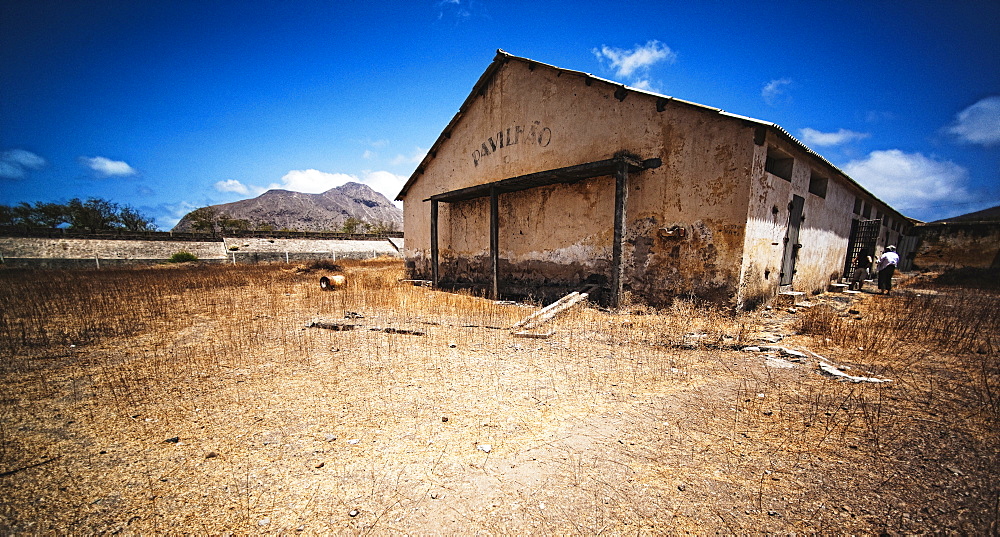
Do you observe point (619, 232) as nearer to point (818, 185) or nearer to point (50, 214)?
point (818, 185)

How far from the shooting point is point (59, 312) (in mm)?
7465

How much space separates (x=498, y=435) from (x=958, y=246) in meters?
31.9

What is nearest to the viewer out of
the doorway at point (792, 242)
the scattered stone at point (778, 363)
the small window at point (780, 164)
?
the scattered stone at point (778, 363)

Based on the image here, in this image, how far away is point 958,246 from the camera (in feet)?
63.7

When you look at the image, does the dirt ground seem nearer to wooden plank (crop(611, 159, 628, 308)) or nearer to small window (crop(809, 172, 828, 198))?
wooden plank (crop(611, 159, 628, 308))

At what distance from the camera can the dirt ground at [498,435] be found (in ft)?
6.15

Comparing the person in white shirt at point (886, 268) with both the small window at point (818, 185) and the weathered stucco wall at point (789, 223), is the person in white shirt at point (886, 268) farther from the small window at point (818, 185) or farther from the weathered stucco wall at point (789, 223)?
the small window at point (818, 185)

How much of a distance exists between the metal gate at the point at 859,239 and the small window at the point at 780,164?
25.2 ft

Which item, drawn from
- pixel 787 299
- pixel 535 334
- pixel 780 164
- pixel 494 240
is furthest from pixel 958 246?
pixel 535 334

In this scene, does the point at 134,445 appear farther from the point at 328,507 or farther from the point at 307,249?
the point at 307,249

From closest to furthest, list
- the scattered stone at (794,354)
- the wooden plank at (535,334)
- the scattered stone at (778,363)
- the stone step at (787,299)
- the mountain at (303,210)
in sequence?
the scattered stone at (778,363)
the scattered stone at (794,354)
the wooden plank at (535,334)
the stone step at (787,299)
the mountain at (303,210)

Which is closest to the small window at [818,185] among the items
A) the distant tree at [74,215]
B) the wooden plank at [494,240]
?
the wooden plank at [494,240]

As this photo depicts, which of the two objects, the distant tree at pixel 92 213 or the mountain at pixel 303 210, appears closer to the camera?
the distant tree at pixel 92 213

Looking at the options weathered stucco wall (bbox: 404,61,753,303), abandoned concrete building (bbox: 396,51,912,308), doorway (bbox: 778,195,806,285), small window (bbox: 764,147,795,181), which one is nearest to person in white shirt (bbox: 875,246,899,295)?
abandoned concrete building (bbox: 396,51,912,308)
